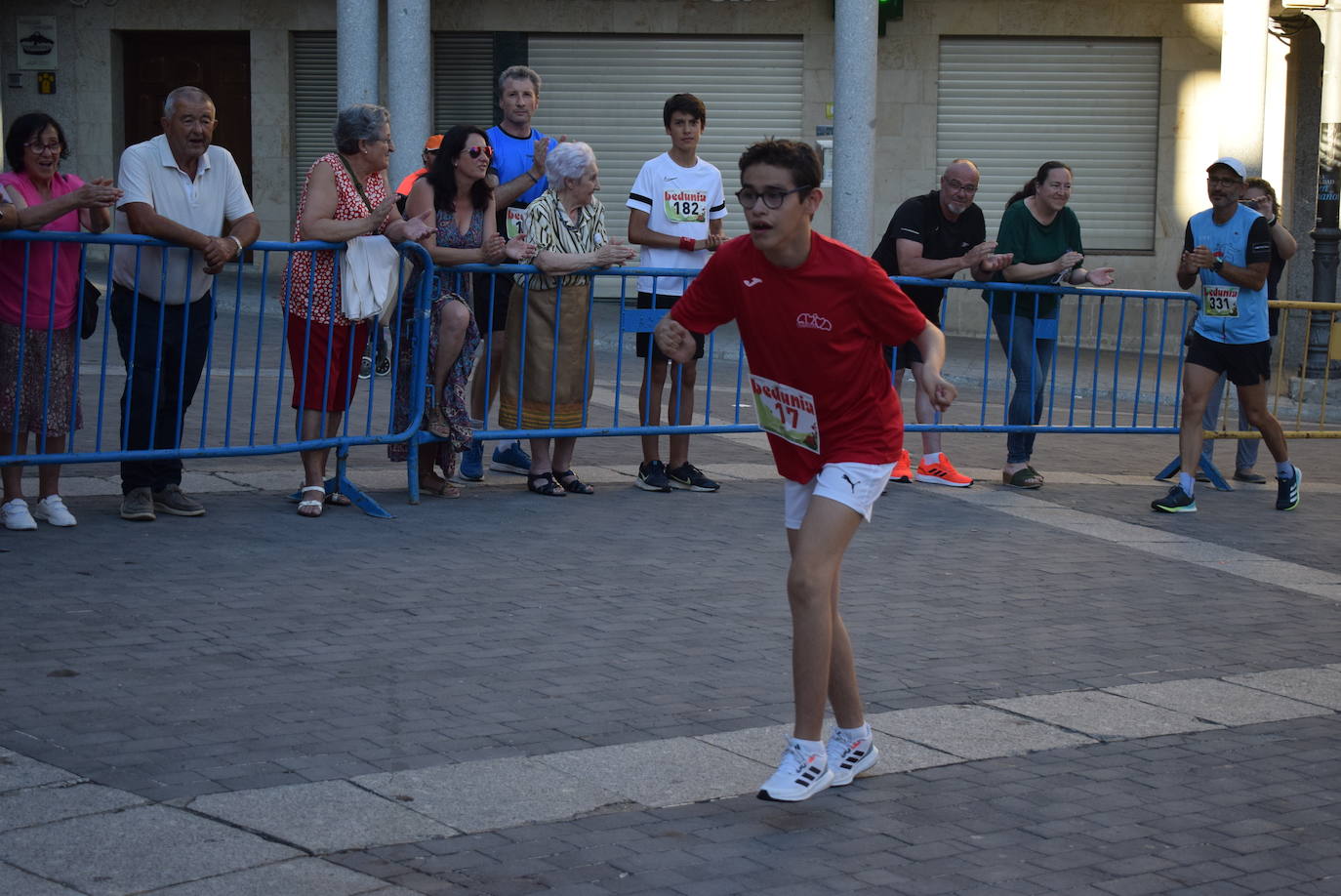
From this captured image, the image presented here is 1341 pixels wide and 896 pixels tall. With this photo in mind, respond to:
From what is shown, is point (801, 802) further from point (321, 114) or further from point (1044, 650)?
point (321, 114)

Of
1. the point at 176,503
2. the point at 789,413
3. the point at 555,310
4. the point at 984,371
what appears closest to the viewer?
the point at 789,413

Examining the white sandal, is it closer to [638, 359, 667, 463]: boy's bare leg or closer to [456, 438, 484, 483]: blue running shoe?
[456, 438, 484, 483]: blue running shoe

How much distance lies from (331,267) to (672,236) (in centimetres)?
208

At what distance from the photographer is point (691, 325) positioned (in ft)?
16.1

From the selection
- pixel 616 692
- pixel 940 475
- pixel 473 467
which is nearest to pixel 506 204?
pixel 473 467

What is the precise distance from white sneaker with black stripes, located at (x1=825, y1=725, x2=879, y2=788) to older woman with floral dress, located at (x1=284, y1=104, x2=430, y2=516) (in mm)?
4125

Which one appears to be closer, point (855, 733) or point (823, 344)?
point (823, 344)

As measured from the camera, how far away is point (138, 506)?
8.01 meters

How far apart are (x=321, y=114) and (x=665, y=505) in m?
14.7

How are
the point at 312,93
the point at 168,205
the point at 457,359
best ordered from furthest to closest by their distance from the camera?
the point at 312,93, the point at 457,359, the point at 168,205

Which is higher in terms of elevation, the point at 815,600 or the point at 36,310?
the point at 36,310

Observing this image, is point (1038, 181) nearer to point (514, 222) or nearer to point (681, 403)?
point (681, 403)

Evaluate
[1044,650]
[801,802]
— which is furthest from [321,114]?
[801,802]

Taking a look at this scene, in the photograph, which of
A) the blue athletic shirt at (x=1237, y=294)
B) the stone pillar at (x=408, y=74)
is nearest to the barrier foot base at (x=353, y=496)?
the blue athletic shirt at (x=1237, y=294)
